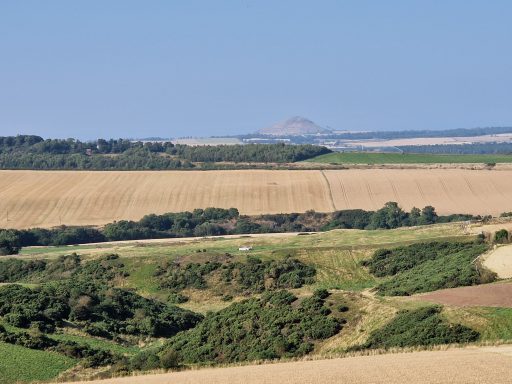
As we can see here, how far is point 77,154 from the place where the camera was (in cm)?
19412

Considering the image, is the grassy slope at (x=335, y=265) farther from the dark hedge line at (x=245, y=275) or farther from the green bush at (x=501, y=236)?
the green bush at (x=501, y=236)

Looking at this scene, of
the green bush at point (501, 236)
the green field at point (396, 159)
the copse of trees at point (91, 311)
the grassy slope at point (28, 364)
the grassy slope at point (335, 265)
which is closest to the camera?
the grassy slope at point (28, 364)

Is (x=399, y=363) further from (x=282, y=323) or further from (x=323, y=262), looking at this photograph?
(x=323, y=262)

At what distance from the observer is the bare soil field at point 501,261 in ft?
174

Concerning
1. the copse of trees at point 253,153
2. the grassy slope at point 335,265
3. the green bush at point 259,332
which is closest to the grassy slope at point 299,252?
the grassy slope at point 335,265

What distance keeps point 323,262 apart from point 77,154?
129 m

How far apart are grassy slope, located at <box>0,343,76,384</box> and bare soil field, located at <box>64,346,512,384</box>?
5.52m

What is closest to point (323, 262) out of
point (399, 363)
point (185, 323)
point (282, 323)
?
point (185, 323)

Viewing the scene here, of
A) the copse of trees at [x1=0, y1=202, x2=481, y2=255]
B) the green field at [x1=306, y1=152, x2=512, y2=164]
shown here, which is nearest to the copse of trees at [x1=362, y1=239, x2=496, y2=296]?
the copse of trees at [x1=0, y1=202, x2=481, y2=255]

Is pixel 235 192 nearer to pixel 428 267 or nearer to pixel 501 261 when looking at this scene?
pixel 428 267

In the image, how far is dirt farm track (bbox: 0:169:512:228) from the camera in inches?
4705

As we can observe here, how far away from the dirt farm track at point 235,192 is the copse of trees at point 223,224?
3.32m

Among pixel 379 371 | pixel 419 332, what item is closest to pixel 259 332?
pixel 419 332

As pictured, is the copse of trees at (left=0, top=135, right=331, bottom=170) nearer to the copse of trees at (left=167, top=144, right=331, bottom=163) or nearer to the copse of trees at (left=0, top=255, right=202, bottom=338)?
the copse of trees at (left=167, top=144, right=331, bottom=163)
